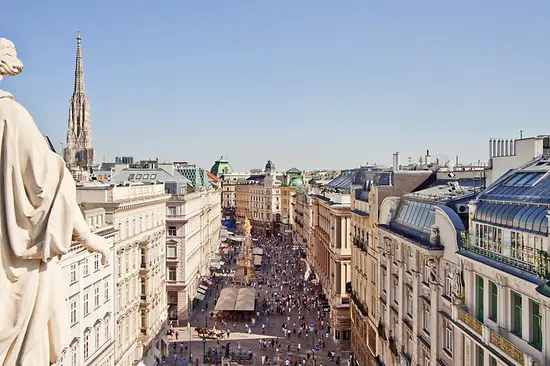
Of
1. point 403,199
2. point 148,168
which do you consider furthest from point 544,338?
point 148,168

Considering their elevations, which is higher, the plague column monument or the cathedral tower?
the cathedral tower

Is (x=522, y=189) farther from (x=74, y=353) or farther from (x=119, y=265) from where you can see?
(x=119, y=265)

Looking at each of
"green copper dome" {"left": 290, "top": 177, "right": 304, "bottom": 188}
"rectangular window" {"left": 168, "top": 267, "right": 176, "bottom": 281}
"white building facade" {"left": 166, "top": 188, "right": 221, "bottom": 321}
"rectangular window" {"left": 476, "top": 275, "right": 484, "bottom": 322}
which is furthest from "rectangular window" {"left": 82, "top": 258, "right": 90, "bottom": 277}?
"green copper dome" {"left": 290, "top": 177, "right": 304, "bottom": 188}

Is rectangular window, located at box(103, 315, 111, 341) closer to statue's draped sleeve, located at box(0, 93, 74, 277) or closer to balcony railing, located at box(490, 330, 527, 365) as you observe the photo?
balcony railing, located at box(490, 330, 527, 365)

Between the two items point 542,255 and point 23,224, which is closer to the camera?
point 23,224

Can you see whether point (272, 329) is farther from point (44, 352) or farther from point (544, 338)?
point (44, 352)

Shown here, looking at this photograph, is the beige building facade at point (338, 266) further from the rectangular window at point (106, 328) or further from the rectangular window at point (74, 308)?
the rectangular window at point (74, 308)

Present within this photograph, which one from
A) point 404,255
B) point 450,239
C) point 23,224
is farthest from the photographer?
A: point 404,255
